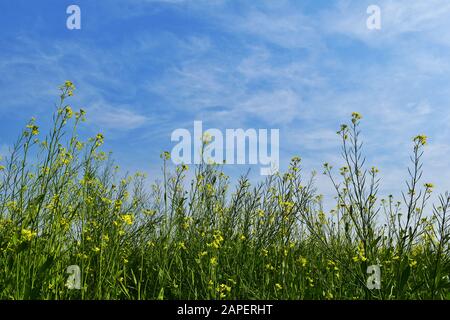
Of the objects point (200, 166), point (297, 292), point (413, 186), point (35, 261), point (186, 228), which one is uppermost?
point (200, 166)

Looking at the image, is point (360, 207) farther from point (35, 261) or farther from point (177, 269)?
point (35, 261)

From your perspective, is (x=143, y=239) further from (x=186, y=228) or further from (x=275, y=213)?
(x=275, y=213)

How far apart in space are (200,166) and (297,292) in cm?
120

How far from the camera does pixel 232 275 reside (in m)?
3.30

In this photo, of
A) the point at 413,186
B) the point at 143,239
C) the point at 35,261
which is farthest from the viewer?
the point at 143,239

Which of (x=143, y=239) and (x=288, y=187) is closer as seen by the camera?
(x=288, y=187)

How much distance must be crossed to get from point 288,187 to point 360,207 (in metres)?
0.87

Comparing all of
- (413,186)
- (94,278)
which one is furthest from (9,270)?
(413,186)

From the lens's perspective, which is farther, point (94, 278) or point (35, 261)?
point (94, 278)

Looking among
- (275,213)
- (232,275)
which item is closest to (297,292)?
(232,275)
